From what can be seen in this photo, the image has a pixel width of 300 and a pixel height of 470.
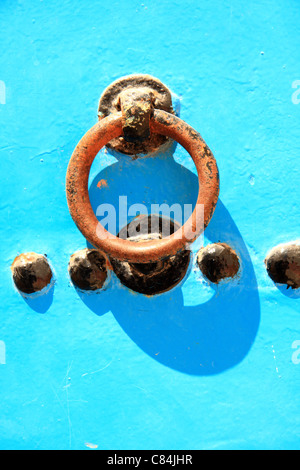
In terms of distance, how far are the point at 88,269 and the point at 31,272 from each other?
0.13 meters

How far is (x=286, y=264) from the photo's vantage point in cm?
88

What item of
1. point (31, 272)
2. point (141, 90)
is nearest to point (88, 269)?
point (31, 272)

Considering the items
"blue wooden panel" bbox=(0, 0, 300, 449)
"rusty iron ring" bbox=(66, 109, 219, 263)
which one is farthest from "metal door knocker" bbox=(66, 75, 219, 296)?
"blue wooden panel" bbox=(0, 0, 300, 449)

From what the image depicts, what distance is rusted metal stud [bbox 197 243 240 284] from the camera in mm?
876

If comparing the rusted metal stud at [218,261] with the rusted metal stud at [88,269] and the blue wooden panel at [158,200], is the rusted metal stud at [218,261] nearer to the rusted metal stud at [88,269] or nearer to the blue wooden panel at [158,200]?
the blue wooden panel at [158,200]

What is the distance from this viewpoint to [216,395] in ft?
2.96

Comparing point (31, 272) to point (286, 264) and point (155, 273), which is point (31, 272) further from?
point (286, 264)

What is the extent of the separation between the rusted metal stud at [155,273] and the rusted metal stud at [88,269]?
0.12ft

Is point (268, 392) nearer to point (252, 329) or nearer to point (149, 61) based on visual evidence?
point (252, 329)

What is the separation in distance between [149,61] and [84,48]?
143 millimetres

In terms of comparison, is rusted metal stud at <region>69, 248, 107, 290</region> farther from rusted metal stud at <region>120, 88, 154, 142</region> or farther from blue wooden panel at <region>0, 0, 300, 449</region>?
rusted metal stud at <region>120, 88, 154, 142</region>

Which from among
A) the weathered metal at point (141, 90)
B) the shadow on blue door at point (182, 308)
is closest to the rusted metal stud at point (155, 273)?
the shadow on blue door at point (182, 308)

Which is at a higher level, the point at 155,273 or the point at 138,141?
the point at 138,141

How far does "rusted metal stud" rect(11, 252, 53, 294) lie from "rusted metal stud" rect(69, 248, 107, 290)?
0.06 m
